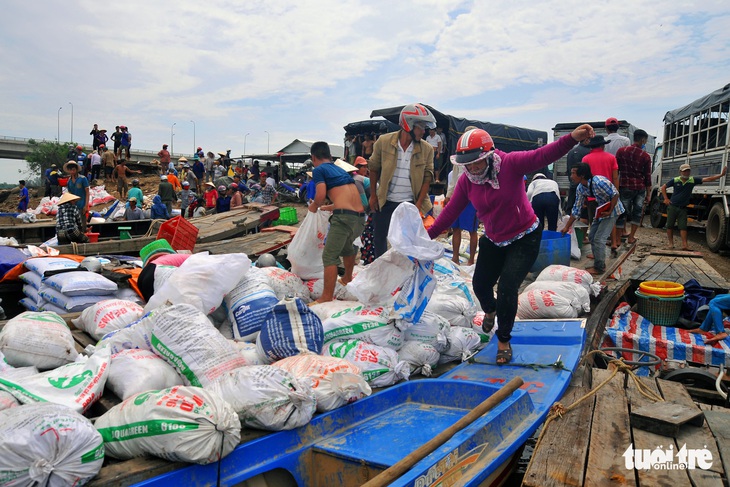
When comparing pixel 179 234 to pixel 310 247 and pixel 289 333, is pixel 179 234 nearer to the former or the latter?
pixel 310 247

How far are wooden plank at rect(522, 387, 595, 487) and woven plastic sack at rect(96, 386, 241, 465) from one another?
1215 mm

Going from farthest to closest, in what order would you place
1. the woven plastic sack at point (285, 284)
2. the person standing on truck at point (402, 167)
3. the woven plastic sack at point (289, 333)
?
the person standing on truck at point (402, 167), the woven plastic sack at point (285, 284), the woven plastic sack at point (289, 333)

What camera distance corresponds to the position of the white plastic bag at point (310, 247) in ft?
15.7

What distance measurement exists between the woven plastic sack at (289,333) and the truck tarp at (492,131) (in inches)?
387

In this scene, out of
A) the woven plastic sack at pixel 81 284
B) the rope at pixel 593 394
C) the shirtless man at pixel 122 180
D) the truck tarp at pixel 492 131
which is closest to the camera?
the rope at pixel 593 394

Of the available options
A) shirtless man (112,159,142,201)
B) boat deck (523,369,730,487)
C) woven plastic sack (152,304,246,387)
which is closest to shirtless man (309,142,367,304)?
woven plastic sack (152,304,246,387)

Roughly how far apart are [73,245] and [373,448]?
19.9ft

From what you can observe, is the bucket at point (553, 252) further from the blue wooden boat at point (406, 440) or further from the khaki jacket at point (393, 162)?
the blue wooden boat at point (406, 440)

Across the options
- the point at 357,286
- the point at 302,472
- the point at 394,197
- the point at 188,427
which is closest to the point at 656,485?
the point at 302,472

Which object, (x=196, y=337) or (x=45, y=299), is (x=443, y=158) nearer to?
(x=45, y=299)

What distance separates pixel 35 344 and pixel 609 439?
119 inches

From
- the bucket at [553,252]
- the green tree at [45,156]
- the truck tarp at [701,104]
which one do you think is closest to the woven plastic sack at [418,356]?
the bucket at [553,252]

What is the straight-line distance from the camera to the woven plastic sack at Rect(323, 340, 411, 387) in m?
3.07

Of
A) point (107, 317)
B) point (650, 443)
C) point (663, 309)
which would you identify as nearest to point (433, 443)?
point (650, 443)
